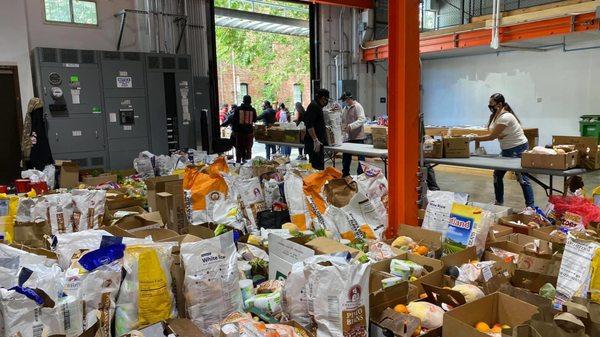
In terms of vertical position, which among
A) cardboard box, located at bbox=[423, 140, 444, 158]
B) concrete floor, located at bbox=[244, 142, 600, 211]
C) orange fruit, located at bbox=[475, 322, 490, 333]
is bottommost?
concrete floor, located at bbox=[244, 142, 600, 211]

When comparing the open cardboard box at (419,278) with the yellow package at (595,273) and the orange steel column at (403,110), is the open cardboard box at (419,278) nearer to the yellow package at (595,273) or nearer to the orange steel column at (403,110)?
the yellow package at (595,273)

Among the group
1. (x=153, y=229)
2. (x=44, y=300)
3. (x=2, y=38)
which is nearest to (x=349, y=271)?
(x=44, y=300)

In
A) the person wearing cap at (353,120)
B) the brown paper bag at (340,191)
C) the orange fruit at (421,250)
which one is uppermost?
the person wearing cap at (353,120)

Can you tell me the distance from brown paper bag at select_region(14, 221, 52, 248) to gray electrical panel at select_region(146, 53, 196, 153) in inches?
178

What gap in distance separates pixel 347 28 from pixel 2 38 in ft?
24.6

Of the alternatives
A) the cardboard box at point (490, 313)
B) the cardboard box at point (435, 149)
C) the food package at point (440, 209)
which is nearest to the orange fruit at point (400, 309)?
the cardboard box at point (490, 313)

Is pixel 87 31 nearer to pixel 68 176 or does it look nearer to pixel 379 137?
pixel 68 176

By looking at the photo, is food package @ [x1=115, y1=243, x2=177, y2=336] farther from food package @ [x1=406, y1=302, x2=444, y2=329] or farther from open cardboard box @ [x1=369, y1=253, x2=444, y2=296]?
food package @ [x1=406, y1=302, x2=444, y2=329]

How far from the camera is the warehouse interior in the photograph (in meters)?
1.80

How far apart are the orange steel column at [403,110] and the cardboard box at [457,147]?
200cm

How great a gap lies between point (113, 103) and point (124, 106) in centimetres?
17

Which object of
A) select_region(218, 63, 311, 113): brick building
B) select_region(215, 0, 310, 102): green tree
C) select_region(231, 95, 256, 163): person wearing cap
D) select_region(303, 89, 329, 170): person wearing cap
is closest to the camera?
select_region(303, 89, 329, 170): person wearing cap

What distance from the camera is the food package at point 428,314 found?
1.85m

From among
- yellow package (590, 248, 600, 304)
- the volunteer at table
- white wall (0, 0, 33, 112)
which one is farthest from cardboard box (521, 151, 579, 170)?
white wall (0, 0, 33, 112)
